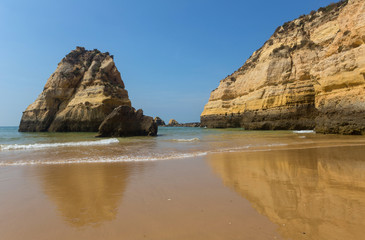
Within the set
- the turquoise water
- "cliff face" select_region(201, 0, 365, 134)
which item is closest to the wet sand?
the turquoise water

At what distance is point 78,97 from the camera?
31484 millimetres

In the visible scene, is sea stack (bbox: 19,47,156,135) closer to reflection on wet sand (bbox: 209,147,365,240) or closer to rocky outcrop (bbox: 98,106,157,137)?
rocky outcrop (bbox: 98,106,157,137)

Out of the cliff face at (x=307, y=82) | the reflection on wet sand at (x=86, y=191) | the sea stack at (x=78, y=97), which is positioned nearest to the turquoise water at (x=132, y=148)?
the reflection on wet sand at (x=86, y=191)

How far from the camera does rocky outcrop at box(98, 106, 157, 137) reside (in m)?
18.5

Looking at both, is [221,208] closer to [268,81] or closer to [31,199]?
[31,199]

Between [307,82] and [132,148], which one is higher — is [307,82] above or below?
above

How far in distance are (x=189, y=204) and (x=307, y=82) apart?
85.8ft

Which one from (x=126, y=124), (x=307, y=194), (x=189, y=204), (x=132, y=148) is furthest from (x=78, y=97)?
(x=307, y=194)

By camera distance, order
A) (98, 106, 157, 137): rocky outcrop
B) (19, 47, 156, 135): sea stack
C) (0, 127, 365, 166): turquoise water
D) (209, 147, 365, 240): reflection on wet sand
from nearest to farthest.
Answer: (209, 147, 365, 240): reflection on wet sand → (0, 127, 365, 166): turquoise water → (98, 106, 157, 137): rocky outcrop → (19, 47, 156, 135): sea stack

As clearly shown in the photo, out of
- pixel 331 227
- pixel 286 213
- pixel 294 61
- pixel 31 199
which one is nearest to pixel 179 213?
pixel 286 213

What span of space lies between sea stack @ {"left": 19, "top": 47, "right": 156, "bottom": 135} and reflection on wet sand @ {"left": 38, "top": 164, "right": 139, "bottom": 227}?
2482 cm

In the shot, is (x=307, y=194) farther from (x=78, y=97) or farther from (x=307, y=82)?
→ (x=78, y=97)

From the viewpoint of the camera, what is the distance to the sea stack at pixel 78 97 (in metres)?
28.9

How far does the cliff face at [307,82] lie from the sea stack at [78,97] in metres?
19.1
